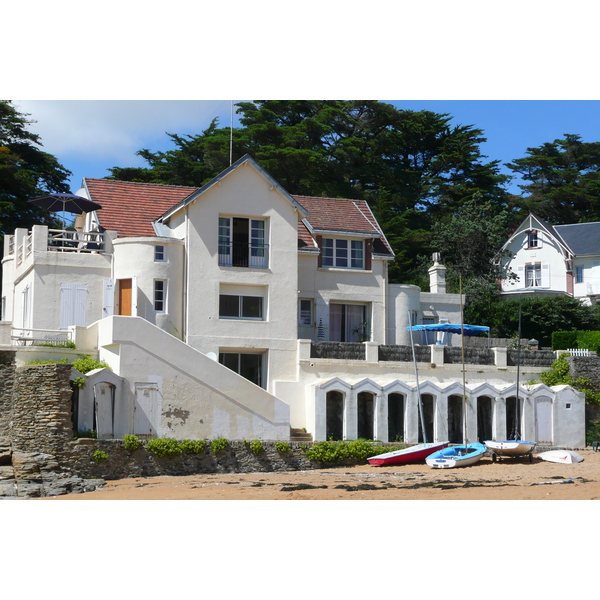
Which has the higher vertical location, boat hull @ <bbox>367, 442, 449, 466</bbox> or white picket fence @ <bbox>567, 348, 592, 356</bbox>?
white picket fence @ <bbox>567, 348, 592, 356</bbox>

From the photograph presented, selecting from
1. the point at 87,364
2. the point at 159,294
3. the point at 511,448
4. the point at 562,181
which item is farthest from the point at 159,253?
the point at 562,181

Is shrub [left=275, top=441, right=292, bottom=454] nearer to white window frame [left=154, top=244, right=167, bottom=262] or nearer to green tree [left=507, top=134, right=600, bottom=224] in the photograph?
white window frame [left=154, top=244, right=167, bottom=262]

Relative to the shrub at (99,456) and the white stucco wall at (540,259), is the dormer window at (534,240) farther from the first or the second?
the shrub at (99,456)

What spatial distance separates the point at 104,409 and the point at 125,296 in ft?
20.6

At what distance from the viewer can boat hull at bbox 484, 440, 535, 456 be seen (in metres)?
32.9

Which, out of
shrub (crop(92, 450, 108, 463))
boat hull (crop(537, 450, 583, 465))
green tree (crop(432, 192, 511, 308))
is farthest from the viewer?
green tree (crop(432, 192, 511, 308))

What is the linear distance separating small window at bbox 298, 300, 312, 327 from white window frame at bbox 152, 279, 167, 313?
6.70 meters

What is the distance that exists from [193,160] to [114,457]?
110 ft

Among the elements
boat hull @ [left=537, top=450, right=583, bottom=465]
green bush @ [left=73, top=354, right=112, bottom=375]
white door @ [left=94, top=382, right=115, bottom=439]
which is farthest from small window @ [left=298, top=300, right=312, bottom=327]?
boat hull @ [left=537, top=450, right=583, bottom=465]

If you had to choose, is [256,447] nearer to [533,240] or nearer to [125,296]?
[125,296]

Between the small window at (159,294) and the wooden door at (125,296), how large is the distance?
102 cm

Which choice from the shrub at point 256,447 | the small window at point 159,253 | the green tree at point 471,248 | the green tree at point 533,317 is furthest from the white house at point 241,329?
the green tree at point 471,248

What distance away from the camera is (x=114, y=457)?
3041 cm

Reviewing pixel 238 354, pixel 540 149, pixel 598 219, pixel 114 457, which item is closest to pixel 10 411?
pixel 114 457
